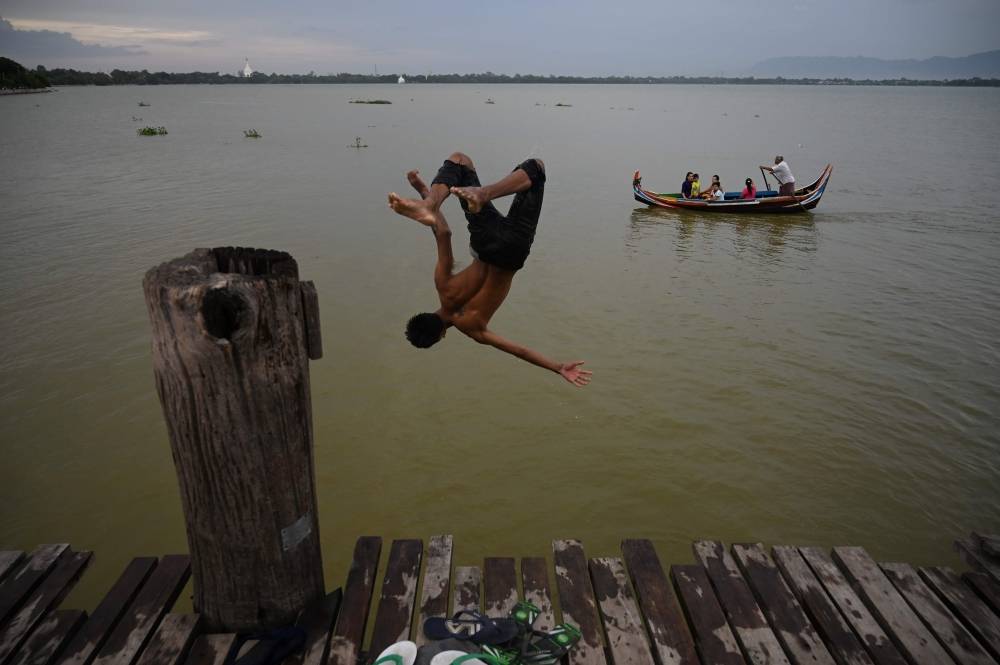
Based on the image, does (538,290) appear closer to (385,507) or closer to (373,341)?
(373,341)

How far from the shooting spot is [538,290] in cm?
1152

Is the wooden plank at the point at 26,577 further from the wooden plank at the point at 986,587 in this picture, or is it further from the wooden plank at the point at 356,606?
the wooden plank at the point at 986,587

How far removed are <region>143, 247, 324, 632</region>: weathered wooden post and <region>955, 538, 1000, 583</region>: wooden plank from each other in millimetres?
4497

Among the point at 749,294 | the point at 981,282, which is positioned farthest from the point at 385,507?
the point at 981,282

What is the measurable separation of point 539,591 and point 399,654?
99 cm

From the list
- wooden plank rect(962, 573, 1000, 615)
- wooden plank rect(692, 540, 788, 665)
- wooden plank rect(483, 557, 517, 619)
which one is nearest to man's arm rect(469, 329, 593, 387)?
wooden plank rect(483, 557, 517, 619)

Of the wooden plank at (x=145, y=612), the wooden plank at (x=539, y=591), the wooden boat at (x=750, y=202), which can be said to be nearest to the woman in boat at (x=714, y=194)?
the wooden boat at (x=750, y=202)

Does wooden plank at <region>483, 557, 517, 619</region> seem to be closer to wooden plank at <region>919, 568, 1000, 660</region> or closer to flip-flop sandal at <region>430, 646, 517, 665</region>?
flip-flop sandal at <region>430, 646, 517, 665</region>

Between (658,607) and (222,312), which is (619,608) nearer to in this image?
(658,607)

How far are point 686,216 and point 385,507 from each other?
1616 cm

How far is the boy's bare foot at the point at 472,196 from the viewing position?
3129mm

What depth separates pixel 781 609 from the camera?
Answer: 3547 mm

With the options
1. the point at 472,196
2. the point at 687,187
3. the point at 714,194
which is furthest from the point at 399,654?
the point at 687,187

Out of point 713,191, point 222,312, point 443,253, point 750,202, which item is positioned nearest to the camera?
point 222,312
